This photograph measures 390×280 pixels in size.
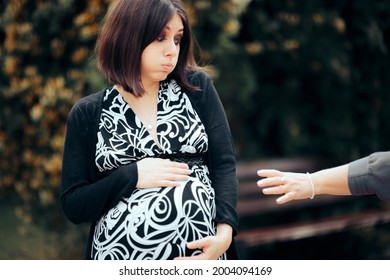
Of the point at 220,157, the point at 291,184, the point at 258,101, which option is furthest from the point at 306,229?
the point at 220,157

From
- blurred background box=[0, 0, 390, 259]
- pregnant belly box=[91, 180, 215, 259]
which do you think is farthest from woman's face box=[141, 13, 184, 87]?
blurred background box=[0, 0, 390, 259]

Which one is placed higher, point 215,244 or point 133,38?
point 133,38

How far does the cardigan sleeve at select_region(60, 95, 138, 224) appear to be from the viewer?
87.7 inches

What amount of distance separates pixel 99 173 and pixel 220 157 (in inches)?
17.7

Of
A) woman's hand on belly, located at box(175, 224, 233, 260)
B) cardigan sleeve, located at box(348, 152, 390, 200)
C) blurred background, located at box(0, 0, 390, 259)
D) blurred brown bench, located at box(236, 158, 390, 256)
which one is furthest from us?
blurred brown bench, located at box(236, 158, 390, 256)

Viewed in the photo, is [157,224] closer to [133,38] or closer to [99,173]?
[99,173]

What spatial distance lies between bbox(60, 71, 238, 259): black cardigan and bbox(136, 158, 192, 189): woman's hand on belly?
0.03 meters

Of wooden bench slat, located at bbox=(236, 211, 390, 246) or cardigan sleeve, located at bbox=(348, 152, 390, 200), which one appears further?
wooden bench slat, located at bbox=(236, 211, 390, 246)

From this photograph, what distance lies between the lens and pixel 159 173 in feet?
7.29

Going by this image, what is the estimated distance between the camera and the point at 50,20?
4.70 meters

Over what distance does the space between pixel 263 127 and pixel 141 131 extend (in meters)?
3.74

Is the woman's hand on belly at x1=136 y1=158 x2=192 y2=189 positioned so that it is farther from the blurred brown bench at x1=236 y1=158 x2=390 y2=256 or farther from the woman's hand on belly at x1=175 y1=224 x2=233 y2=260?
the blurred brown bench at x1=236 y1=158 x2=390 y2=256
